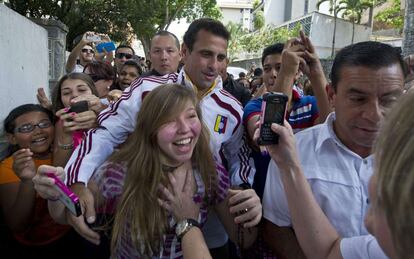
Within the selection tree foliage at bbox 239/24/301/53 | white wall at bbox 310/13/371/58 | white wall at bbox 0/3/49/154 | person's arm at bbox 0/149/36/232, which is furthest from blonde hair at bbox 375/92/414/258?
tree foliage at bbox 239/24/301/53

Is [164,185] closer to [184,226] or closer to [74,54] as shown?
[184,226]

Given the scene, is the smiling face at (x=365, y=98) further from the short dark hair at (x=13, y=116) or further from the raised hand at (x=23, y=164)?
the short dark hair at (x=13, y=116)

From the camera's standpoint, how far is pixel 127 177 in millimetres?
1899

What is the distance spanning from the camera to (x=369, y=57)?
178 centimetres

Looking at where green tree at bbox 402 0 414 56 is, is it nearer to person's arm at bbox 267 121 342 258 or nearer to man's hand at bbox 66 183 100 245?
person's arm at bbox 267 121 342 258

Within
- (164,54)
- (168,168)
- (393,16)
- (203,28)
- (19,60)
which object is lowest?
(168,168)

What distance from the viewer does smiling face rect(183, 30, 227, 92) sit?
2.62 m

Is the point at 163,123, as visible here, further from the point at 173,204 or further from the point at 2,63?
the point at 2,63

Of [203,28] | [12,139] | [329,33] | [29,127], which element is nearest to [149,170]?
[29,127]

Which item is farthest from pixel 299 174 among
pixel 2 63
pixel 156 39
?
pixel 156 39

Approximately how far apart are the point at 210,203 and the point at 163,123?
1.68 ft

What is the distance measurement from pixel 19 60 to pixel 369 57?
3006 mm

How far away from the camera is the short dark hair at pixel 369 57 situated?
1766mm

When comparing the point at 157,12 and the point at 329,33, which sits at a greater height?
the point at 329,33
